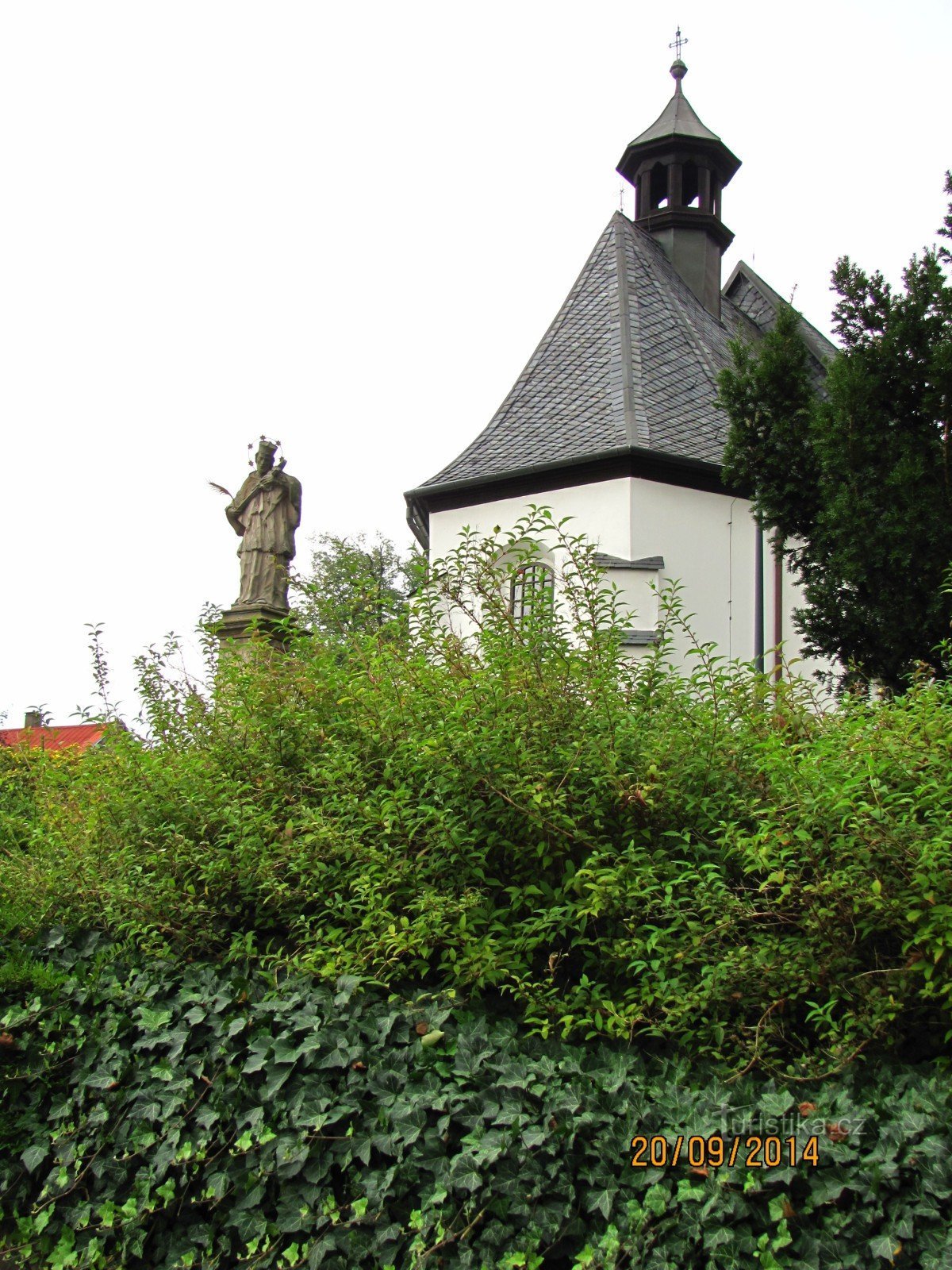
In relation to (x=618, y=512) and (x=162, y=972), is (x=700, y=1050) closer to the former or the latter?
(x=162, y=972)

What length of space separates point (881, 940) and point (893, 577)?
318 inches

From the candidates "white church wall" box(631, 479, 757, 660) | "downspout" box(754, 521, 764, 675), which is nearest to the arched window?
"white church wall" box(631, 479, 757, 660)

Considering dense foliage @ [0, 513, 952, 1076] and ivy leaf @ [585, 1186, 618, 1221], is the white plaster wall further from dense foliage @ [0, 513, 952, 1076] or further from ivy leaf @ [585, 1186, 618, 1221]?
ivy leaf @ [585, 1186, 618, 1221]

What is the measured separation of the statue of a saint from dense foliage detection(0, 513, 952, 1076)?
6569 mm

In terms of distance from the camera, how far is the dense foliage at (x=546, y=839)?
286 cm

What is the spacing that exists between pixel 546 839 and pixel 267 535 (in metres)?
8.23

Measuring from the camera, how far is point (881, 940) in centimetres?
298

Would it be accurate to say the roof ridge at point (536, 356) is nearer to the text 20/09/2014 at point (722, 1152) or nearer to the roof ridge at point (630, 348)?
the roof ridge at point (630, 348)

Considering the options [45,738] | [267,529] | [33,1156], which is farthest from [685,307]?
[33,1156]

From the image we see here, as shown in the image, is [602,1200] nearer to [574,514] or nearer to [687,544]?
[687,544]

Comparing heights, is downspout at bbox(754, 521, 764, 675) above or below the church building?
below

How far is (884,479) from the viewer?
10.5 metres

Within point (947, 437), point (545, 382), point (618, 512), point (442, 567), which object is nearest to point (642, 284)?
point (545, 382)

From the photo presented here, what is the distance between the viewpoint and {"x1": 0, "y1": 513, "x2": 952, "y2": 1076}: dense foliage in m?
2.86
